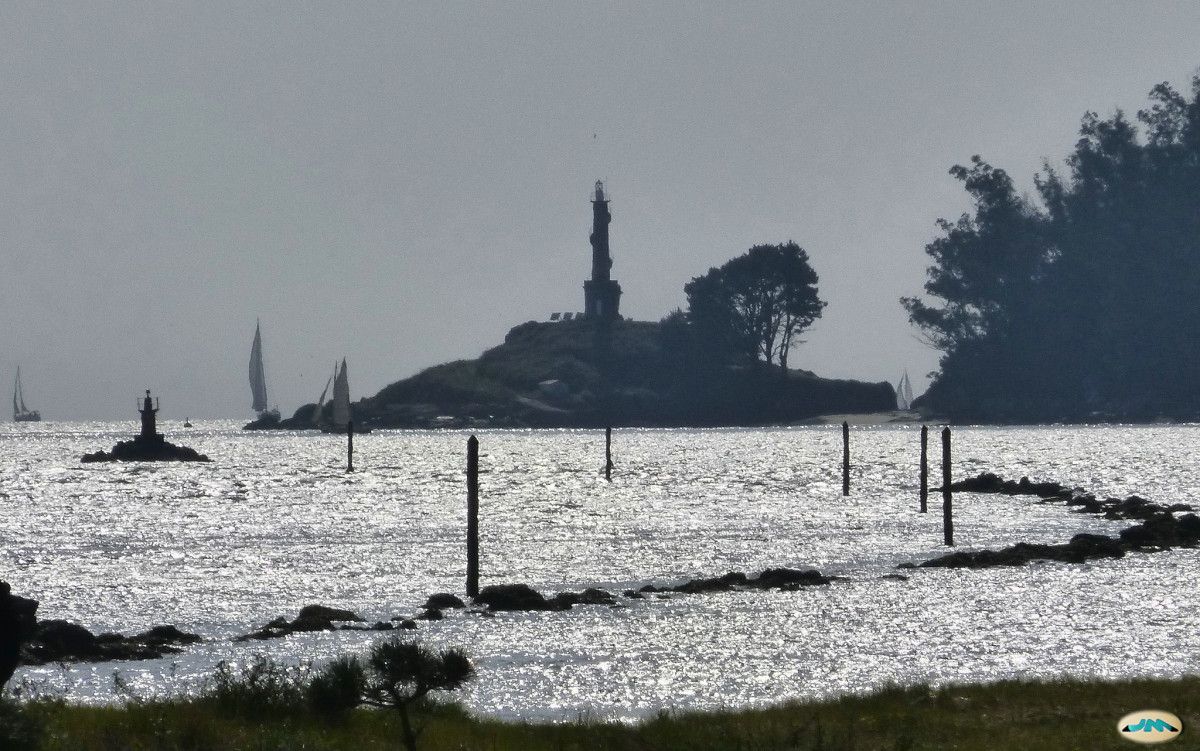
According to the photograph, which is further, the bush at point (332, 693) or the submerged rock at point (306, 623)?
the submerged rock at point (306, 623)

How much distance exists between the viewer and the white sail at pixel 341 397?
168750mm

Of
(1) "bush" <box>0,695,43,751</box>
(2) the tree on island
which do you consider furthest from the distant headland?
(1) "bush" <box>0,695,43,751</box>

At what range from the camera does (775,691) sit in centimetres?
2261

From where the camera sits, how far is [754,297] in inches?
6358

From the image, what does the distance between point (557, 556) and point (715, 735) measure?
2938 cm

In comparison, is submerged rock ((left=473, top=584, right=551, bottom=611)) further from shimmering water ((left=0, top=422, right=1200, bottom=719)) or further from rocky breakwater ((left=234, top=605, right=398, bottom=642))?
rocky breakwater ((left=234, top=605, right=398, bottom=642))

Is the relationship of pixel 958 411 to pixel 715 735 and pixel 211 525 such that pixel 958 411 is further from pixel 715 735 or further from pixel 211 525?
pixel 715 735

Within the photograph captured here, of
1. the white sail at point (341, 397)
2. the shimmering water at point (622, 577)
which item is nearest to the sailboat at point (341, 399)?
the white sail at point (341, 397)

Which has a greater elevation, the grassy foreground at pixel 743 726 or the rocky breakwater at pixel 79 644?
the grassy foreground at pixel 743 726

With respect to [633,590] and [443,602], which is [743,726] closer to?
[443,602]

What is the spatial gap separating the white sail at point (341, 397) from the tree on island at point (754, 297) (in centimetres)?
3752

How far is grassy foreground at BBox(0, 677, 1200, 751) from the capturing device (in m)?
15.0

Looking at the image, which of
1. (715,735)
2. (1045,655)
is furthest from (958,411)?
(715,735)

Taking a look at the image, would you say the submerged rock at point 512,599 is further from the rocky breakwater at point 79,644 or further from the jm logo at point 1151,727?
the jm logo at point 1151,727
